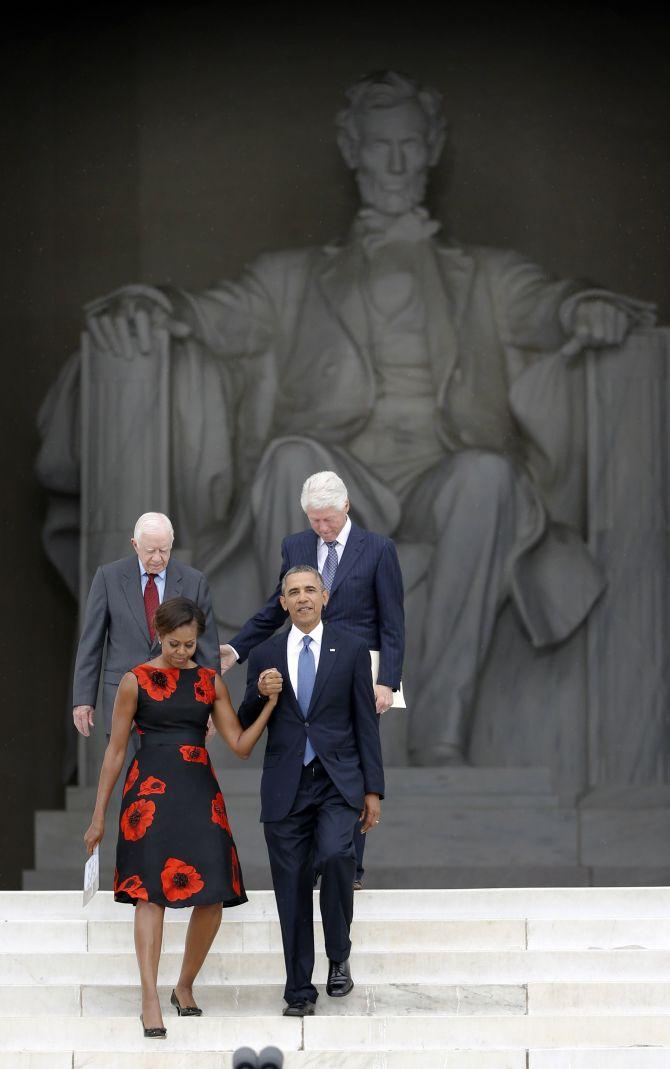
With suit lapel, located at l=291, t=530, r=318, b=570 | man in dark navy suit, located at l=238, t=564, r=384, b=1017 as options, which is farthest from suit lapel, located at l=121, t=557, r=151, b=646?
man in dark navy suit, located at l=238, t=564, r=384, b=1017

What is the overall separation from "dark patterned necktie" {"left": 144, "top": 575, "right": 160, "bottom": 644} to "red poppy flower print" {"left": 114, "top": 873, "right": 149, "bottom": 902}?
1.19 meters

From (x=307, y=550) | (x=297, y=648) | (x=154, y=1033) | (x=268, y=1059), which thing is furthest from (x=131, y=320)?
(x=268, y=1059)

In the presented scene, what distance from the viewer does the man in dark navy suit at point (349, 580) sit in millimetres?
5812

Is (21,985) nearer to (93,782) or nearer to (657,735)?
(93,782)

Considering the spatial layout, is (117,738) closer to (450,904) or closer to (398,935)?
(398,935)

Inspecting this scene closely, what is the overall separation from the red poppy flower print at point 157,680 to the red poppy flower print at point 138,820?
30 centimetres

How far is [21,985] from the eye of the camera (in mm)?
5723

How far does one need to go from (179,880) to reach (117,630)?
4.04 ft

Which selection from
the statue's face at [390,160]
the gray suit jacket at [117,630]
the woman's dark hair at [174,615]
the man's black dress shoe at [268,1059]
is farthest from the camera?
the statue's face at [390,160]

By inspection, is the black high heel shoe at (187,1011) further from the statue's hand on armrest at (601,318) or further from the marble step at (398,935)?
the statue's hand on armrest at (601,318)

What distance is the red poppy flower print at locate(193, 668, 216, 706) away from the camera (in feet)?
17.3

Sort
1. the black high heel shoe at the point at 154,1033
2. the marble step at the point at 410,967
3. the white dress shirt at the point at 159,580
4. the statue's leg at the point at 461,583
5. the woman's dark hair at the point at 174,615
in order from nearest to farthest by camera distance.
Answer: the black high heel shoe at the point at 154,1033 < the woman's dark hair at the point at 174,615 < the marble step at the point at 410,967 < the white dress shirt at the point at 159,580 < the statue's leg at the point at 461,583

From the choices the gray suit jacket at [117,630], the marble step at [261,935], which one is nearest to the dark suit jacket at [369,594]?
the gray suit jacket at [117,630]

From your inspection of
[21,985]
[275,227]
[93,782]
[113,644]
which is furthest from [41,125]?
[21,985]
